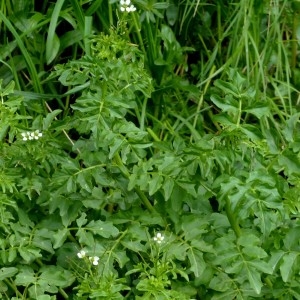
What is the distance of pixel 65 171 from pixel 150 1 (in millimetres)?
990

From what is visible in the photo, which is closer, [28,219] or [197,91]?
[28,219]

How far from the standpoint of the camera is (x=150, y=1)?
3.48 meters

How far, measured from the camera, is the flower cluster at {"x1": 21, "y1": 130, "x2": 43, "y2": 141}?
2.78 m

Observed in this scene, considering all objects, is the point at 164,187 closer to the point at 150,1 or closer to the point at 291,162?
the point at 291,162

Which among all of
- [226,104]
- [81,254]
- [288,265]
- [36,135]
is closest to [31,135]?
[36,135]

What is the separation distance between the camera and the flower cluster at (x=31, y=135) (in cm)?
278

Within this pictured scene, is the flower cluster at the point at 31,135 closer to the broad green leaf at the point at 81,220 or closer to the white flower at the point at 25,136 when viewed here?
the white flower at the point at 25,136

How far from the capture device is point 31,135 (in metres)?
2.80

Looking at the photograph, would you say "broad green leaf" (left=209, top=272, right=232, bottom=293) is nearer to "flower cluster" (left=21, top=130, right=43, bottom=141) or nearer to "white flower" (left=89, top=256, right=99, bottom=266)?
"white flower" (left=89, top=256, right=99, bottom=266)

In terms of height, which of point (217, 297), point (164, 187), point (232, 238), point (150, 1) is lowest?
point (217, 297)

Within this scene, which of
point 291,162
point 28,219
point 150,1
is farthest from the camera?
point 150,1

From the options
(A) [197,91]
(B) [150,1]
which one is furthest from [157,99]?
(B) [150,1]

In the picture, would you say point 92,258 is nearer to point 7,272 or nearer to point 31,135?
point 7,272

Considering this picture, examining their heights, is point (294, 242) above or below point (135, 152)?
below
